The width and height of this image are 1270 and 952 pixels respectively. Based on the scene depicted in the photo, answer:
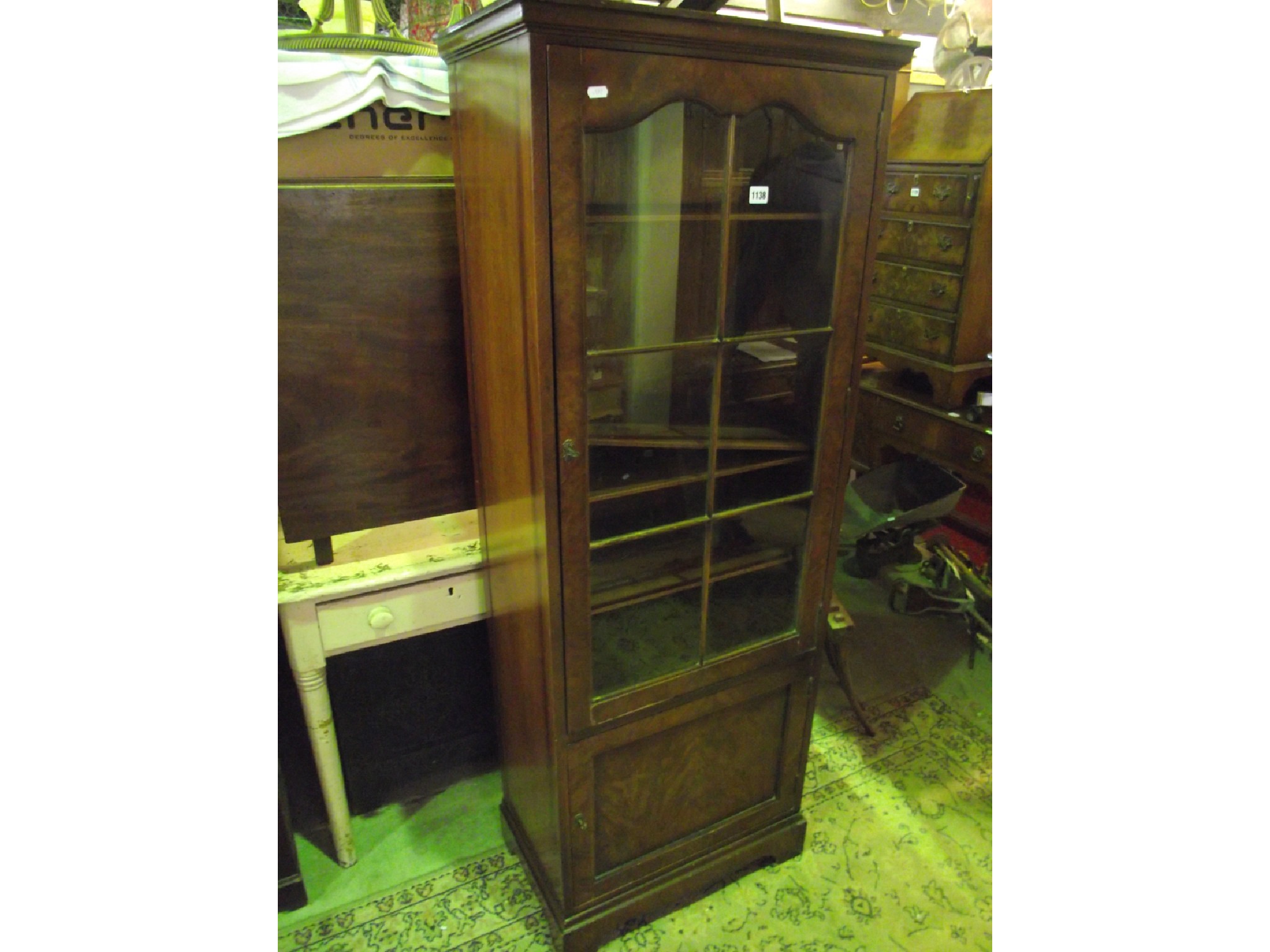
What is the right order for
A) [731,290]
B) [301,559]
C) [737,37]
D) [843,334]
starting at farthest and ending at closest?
[301,559] < [843,334] < [731,290] < [737,37]

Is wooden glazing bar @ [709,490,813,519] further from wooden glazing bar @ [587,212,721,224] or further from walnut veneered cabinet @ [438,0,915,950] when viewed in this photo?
wooden glazing bar @ [587,212,721,224]

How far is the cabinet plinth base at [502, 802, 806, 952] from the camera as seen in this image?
134 cm

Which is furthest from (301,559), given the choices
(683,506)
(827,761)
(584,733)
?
(827,761)

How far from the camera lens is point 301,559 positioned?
4.31 feet

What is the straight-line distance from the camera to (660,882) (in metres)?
1.40

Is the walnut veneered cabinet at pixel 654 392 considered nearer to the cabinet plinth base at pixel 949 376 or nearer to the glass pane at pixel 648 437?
the glass pane at pixel 648 437

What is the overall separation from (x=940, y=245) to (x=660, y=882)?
169cm

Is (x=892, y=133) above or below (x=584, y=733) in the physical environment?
above

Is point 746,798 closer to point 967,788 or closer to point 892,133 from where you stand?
point 967,788

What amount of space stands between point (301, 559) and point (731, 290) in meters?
0.87

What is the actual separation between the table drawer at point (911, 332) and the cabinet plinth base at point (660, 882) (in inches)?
50.9

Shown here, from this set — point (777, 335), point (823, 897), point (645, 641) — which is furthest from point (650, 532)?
point (823, 897)

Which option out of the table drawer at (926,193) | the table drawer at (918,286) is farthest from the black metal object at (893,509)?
the table drawer at (926,193)

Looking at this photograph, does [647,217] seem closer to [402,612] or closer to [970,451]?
[402,612]
